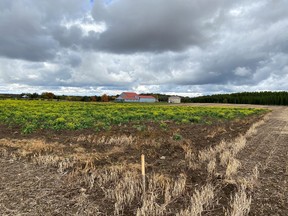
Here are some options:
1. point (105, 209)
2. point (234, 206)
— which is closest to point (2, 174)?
point (105, 209)

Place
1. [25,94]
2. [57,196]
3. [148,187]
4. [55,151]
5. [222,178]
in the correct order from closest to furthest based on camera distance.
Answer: [57,196] → [148,187] → [222,178] → [55,151] → [25,94]

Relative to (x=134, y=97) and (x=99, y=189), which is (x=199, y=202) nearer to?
(x=99, y=189)

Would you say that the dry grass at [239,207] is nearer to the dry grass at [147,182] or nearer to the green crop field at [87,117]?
the dry grass at [147,182]

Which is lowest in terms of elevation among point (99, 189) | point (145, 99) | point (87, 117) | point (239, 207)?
point (99, 189)

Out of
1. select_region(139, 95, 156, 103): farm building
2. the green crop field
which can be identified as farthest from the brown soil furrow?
select_region(139, 95, 156, 103): farm building

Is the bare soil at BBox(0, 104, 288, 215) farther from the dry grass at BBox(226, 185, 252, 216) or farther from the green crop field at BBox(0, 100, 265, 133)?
the green crop field at BBox(0, 100, 265, 133)

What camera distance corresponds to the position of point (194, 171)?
7168 millimetres

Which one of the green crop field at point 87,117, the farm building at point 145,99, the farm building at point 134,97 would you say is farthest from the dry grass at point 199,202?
the farm building at point 145,99

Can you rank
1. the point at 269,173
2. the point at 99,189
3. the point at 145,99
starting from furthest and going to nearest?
the point at 145,99
the point at 269,173
the point at 99,189

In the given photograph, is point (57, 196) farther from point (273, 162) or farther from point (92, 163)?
point (273, 162)

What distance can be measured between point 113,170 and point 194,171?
7.99 ft

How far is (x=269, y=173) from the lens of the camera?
7148 millimetres

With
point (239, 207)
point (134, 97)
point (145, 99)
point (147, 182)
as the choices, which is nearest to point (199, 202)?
point (239, 207)

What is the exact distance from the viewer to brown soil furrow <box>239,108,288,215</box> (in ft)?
16.8
